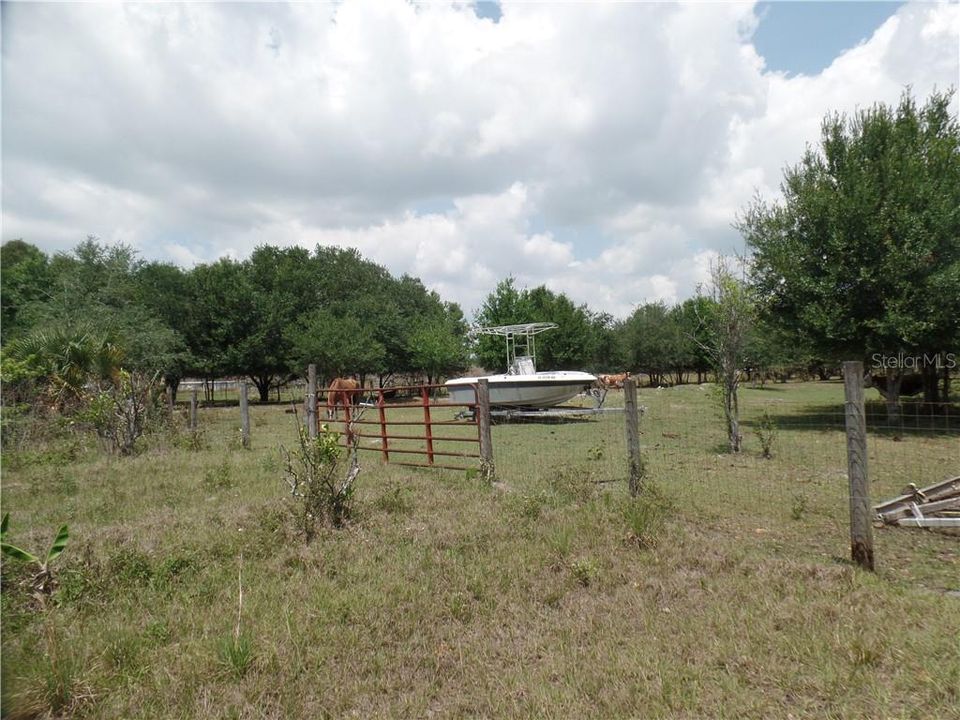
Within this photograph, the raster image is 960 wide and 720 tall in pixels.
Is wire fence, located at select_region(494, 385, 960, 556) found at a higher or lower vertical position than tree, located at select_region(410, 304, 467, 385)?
lower

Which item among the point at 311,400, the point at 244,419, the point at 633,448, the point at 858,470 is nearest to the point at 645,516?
the point at 633,448

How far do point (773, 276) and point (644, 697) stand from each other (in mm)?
14745

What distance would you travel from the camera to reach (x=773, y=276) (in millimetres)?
14875

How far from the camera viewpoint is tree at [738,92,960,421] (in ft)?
40.4

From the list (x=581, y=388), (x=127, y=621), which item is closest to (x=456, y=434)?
(x=581, y=388)

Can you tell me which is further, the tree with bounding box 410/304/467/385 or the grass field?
the tree with bounding box 410/304/467/385

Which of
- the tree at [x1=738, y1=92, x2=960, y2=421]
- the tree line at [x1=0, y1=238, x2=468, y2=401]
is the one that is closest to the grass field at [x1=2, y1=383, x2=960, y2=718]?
the tree at [x1=738, y1=92, x2=960, y2=421]

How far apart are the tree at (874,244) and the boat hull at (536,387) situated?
18.0 feet

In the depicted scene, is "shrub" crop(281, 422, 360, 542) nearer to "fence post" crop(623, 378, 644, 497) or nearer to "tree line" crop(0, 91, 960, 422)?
"fence post" crop(623, 378, 644, 497)

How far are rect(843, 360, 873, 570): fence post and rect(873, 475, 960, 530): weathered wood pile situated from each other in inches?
54.5

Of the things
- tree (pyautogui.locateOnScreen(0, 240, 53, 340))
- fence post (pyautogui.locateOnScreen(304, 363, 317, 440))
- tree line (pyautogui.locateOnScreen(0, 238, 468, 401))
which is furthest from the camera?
tree (pyautogui.locateOnScreen(0, 240, 53, 340))

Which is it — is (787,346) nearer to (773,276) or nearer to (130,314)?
(773,276)

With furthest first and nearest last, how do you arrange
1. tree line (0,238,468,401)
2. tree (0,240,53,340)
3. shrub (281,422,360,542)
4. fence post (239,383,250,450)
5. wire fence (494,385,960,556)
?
tree (0,240,53,340)
tree line (0,238,468,401)
fence post (239,383,250,450)
wire fence (494,385,960,556)
shrub (281,422,360,542)

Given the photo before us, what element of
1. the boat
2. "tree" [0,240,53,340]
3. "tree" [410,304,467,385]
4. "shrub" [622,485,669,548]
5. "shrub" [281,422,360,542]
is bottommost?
"shrub" [622,485,669,548]
